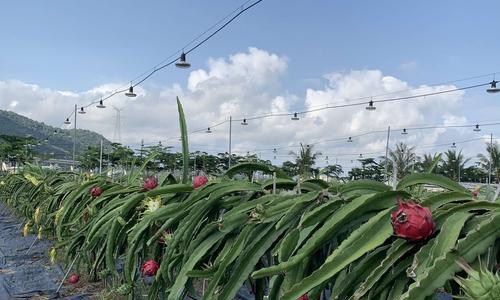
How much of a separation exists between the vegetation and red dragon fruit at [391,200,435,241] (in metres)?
0.04

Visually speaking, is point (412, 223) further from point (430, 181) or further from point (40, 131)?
point (40, 131)

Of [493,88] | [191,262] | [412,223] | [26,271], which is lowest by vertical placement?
[26,271]

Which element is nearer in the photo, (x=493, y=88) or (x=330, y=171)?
(x=330, y=171)

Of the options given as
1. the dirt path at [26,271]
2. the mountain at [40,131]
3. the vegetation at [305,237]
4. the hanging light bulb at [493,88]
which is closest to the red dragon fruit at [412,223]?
the vegetation at [305,237]

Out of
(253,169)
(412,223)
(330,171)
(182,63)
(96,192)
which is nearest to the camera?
(412,223)

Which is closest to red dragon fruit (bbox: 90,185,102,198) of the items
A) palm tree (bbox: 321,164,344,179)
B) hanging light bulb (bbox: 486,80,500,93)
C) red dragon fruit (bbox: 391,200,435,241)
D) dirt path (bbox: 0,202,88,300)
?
dirt path (bbox: 0,202,88,300)

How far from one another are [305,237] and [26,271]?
4.25 m

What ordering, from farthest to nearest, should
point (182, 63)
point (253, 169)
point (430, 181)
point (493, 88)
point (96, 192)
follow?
1. point (493, 88)
2. point (182, 63)
3. point (96, 192)
4. point (253, 169)
5. point (430, 181)

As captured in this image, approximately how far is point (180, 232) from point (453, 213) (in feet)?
4.42

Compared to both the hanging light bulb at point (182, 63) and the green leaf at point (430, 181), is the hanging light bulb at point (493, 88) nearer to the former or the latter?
the hanging light bulb at point (182, 63)

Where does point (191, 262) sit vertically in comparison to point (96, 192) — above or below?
below

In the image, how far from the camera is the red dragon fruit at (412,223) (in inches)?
50.5

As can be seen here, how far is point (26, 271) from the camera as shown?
4961mm

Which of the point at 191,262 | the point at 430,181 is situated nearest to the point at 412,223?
the point at 430,181
